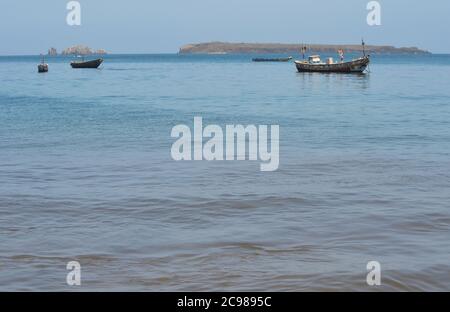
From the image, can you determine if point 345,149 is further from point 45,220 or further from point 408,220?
point 45,220

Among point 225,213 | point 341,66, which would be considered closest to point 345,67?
point 341,66

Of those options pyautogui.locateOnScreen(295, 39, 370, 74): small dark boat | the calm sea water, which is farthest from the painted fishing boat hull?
the calm sea water

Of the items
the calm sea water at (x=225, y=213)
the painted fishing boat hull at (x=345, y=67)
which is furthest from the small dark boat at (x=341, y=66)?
the calm sea water at (x=225, y=213)

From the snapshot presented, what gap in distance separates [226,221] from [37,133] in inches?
722

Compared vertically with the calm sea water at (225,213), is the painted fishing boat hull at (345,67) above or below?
above

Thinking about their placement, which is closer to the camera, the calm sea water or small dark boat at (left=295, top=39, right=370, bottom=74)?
the calm sea water

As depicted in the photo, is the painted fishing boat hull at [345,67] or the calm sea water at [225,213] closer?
the calm sea water at [225,213]

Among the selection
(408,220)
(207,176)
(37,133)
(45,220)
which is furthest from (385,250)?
(37,133)

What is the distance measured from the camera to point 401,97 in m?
52.5

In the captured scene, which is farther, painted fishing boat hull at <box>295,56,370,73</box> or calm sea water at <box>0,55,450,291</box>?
painted fishing boat hull at <box>295,56,370,73</box>

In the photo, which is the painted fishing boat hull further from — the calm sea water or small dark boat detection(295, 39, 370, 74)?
the calm sea water

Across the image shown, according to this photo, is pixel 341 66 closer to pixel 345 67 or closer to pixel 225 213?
pixel 345 67

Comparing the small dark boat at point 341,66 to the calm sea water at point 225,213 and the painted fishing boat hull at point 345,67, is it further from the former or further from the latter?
the calm sea water at point 225,213

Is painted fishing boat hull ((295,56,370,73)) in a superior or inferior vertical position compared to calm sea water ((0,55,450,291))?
superior
